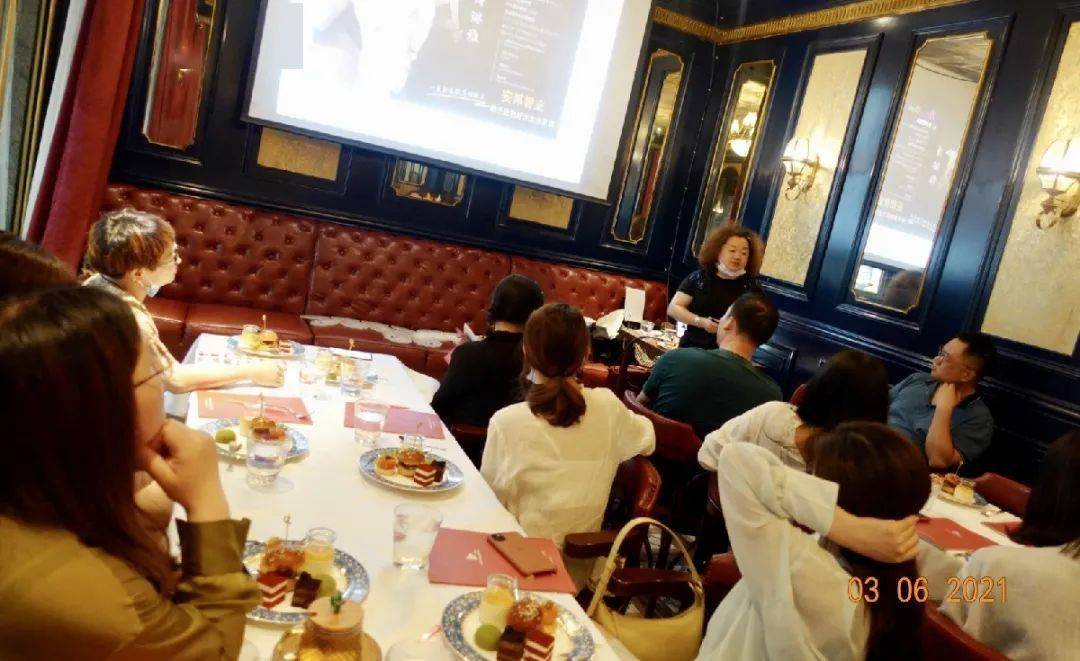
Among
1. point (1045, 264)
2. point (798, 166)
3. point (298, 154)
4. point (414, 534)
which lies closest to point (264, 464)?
point (414, 534)

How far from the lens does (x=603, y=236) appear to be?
659 centimetres

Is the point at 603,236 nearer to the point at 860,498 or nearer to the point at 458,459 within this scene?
the point at 458,459

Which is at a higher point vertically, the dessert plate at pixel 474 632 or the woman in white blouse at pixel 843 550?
the woman in white blouse at pixel 843 550

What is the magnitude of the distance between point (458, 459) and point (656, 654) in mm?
783

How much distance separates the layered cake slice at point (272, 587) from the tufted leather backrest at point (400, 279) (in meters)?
4.18

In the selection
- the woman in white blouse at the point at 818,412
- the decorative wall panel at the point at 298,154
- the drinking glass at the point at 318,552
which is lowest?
the drinking glass at the point at 318,552

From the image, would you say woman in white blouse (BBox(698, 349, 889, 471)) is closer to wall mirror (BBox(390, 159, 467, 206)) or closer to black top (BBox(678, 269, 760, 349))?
black top (BBox(678, 269, 760, 349))

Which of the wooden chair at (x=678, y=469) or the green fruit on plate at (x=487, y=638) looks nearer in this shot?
the green fruit on plate at (x=487, y=638)

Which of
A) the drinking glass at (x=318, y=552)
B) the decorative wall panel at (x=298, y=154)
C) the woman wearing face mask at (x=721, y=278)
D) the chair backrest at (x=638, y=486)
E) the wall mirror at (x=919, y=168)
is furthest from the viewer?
the decorative wall panel at (x=298, y=154)

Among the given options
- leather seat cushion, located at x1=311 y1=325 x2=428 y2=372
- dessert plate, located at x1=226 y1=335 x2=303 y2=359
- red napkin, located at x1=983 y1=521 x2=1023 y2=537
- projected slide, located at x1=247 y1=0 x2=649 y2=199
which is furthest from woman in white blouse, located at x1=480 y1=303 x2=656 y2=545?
projected slide, located at x1=247 y1=0 x2=649 y2=199

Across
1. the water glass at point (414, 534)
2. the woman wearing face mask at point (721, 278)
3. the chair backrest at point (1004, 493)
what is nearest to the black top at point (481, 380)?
the water glass at point (414, 534)

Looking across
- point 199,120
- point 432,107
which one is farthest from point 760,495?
point 199,120

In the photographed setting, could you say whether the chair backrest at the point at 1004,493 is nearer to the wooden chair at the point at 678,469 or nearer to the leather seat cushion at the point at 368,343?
the wooden chair at the point at 678,469
